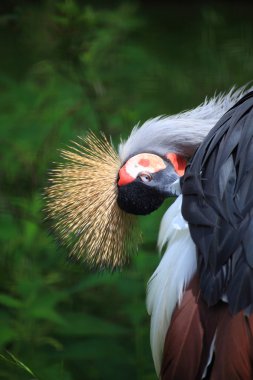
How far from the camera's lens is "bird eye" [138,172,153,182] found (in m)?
2.17

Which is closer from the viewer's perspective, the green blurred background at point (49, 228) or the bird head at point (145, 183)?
the bird head at point (145, 183)

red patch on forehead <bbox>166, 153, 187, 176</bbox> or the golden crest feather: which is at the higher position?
red patch on forehead <bbox>166, 153, 187, 176</bbox>

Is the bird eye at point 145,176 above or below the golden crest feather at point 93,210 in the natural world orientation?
above

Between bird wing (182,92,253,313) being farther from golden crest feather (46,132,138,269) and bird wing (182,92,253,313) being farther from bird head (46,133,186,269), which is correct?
golden crest feather (46,132,138,269)

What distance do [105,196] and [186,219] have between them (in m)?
0.41

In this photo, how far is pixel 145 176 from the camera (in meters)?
2.17

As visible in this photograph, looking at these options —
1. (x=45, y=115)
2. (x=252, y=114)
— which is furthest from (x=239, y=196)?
(x=45, y=115)

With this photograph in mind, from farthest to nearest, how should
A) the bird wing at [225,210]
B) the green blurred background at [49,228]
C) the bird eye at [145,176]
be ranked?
the green blurred background at [49,228] < the bird eye at [145,176] < the bird wing at [225,210]

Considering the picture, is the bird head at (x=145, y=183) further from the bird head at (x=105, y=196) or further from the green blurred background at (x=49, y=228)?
the green blurred background at (x=49, y=228)

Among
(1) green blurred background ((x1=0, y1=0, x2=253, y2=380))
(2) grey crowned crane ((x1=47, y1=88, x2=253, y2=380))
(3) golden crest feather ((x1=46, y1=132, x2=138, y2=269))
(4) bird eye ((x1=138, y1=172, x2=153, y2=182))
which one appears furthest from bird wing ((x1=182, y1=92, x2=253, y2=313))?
(1) green blurred background ((x1=0, y1=0, x2=253, y2=380))

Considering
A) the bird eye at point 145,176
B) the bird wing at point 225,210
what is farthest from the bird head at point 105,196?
the bird wing at point 225,210

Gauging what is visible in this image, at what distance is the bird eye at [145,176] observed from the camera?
217 centimetres

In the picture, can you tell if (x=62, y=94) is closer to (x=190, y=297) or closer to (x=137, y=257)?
(x=137, y=257)

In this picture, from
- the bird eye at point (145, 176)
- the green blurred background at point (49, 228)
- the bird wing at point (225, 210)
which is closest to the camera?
the bird wing at point (225, 210)
